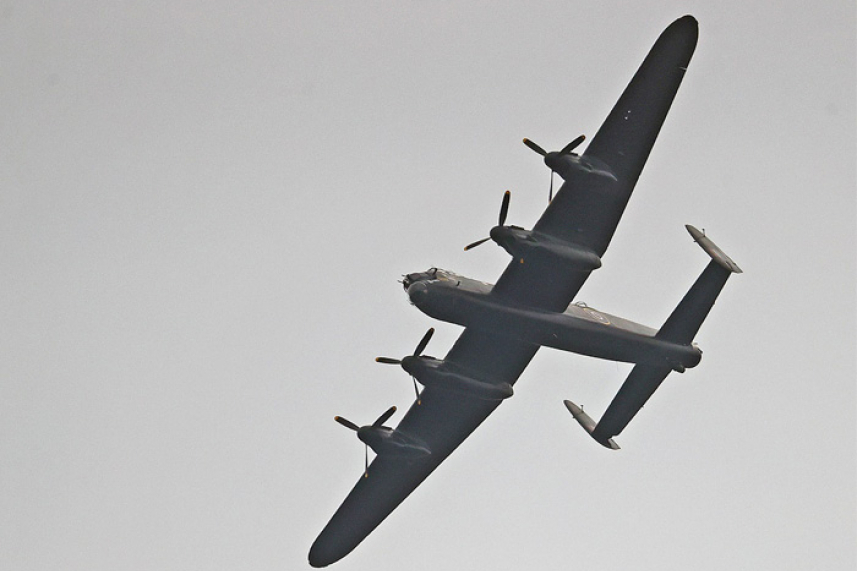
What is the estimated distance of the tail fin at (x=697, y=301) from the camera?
33.5 metres

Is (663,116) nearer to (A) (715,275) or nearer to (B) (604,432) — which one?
(A) (715,275)

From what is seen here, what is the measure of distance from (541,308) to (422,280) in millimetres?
3808

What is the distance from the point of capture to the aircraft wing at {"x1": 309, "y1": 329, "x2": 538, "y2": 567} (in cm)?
3403

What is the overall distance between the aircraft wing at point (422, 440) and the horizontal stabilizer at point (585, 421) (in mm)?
3161

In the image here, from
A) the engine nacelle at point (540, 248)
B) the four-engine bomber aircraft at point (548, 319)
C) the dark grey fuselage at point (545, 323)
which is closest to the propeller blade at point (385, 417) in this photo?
the four-engine bomber aircraft at point (548, 319)

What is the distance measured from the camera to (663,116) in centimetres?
2955

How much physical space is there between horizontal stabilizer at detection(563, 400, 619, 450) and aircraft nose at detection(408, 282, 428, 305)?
883 cm

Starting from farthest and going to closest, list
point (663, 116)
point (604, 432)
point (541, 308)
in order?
point (604, 432)
point (541, 308)
point (663, 116)

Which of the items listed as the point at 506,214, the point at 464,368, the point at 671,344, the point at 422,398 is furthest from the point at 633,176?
the point at 422,398

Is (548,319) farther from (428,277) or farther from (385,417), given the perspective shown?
(385,417)

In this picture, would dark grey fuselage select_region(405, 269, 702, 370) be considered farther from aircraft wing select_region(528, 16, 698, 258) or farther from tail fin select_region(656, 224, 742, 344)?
aircraft wing select_region(528, 16, 698, 258)

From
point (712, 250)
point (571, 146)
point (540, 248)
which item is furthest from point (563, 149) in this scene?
point (712, 250)

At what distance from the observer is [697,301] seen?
33688mm

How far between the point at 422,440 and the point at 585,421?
5.72 meters
